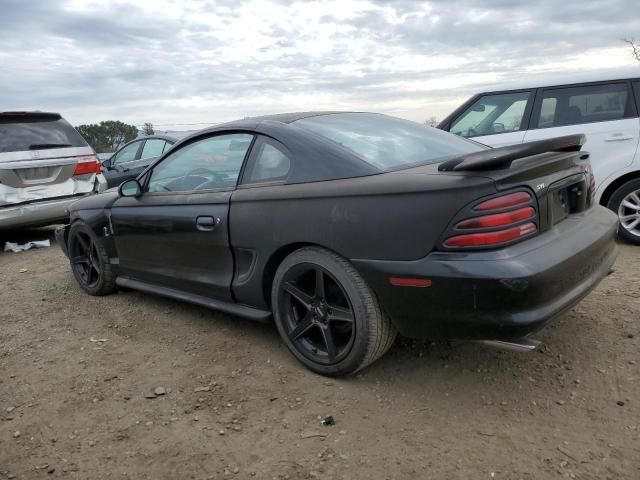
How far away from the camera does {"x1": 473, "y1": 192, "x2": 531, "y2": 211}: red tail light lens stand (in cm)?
223

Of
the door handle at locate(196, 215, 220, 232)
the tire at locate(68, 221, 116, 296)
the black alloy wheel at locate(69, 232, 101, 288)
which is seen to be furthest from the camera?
the black alloy wheel at locate(69, 232, 101, 288)

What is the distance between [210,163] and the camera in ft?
11.3

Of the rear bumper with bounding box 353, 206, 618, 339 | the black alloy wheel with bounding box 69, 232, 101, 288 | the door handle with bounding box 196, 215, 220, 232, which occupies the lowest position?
the black alloy wheel with bounding box 69, 232, 101, 288

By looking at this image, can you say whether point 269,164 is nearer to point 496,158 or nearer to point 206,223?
point 206,223

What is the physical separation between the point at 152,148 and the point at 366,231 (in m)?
7.54

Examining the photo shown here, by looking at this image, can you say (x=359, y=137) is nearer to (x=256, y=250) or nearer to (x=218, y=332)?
(x=256, y=250)

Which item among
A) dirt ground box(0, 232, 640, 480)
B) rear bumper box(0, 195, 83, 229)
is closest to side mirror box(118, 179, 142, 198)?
dirt ground box(0, 232, 640, 480)

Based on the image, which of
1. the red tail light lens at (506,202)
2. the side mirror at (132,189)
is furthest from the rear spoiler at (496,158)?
the side mirror at (132,189)

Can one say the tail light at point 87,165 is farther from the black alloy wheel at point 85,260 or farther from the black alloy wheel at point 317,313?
the black alloy wheel at point 317,313

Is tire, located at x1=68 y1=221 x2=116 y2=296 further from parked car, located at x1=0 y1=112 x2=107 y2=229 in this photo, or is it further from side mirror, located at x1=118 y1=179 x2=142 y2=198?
parked car, located at x1=0 y1=112 x2=107 y2=229

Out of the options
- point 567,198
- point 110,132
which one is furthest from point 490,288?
point 110,132

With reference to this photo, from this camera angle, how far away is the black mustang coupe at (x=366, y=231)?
2254 mm

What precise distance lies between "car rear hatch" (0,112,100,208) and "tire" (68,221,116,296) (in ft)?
7.02

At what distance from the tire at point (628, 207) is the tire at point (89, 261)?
457 cm
